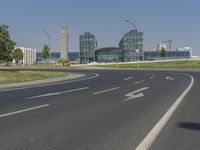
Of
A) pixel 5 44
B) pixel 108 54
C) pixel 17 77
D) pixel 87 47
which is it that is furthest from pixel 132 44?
pixel 17 77

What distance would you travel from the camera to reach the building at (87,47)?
429 feet

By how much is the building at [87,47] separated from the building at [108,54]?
1.63 metres

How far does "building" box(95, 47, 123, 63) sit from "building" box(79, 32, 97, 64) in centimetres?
163

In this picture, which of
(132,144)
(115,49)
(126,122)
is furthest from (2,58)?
(115,49)

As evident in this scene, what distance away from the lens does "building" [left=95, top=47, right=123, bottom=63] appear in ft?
428

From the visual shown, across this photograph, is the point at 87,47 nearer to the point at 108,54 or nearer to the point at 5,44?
the point at 108,54

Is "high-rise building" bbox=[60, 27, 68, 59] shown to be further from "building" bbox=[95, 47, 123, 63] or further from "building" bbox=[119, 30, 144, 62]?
"building" bbox=[119, 30, 144, 62]

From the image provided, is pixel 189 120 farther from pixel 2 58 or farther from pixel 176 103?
pixel 2 58

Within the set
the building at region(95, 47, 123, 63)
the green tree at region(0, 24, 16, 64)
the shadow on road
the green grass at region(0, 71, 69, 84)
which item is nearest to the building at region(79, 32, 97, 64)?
the building at region(95, 47, 123, 63)

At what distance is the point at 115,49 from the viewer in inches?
5197

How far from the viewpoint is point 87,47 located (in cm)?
13125

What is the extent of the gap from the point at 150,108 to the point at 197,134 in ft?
15.5

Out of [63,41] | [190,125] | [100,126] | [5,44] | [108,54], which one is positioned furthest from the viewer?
[63,41]

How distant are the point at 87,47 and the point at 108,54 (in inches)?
261
